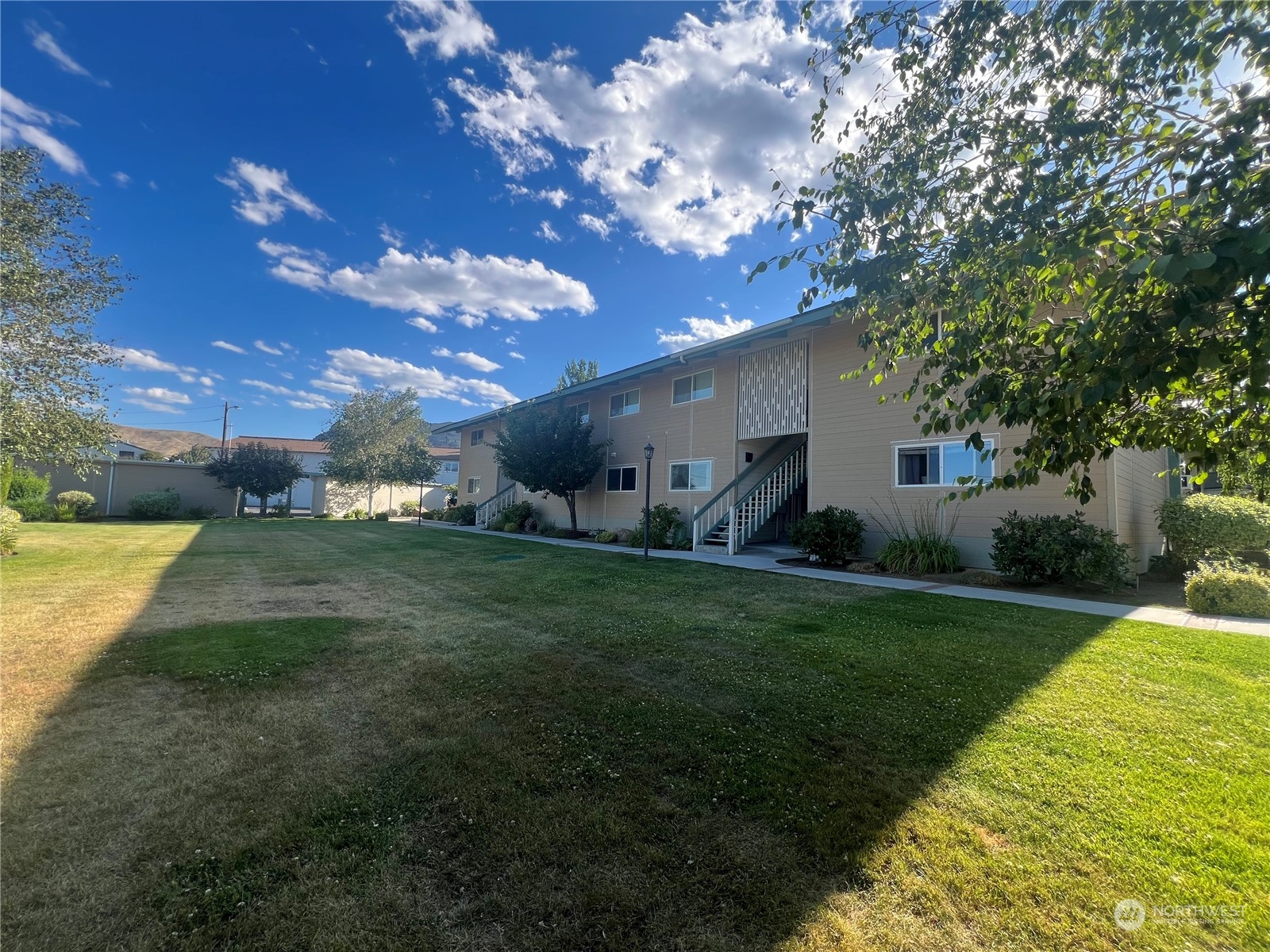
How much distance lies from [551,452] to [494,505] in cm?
744

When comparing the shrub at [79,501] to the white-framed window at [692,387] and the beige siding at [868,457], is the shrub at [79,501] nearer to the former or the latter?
the white-framed window at [692,387]

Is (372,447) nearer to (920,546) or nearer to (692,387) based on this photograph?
(692,387)

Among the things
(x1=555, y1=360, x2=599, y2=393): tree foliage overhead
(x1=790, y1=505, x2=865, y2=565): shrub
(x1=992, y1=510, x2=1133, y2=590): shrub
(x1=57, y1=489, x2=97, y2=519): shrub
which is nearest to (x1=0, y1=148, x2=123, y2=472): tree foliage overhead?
(x1=57, y1=489, x2=97, y2=519): shrub

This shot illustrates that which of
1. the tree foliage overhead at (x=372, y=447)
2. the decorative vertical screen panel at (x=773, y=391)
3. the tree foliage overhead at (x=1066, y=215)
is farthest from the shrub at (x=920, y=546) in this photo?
the tree foliage overhead at (x=372, y=447)

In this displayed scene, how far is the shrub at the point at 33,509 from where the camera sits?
1925cm

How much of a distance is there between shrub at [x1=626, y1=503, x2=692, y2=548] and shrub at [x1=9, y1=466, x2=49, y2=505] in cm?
2315

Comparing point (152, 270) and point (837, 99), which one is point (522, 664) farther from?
point (152, 270)

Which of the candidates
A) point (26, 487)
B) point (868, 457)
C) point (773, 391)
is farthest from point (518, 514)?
point (26, 487)

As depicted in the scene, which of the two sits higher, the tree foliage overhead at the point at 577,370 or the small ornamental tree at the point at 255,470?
the tree foliage overhead at the point at 577,370

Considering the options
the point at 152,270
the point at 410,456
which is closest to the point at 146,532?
the point at 152,270

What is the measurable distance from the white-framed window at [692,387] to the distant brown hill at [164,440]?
5837cm

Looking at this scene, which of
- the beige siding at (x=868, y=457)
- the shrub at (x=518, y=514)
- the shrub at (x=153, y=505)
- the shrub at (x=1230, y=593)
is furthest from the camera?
the shrub at (x=153, y=505)

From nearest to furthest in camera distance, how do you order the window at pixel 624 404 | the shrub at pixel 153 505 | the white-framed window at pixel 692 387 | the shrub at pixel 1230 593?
the shrub at pixel 1230 593 < the white-framed window at pixel 692 387 < the window at pixel 624 404 < the shrub at pixel 153 505

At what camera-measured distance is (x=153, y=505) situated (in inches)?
917
